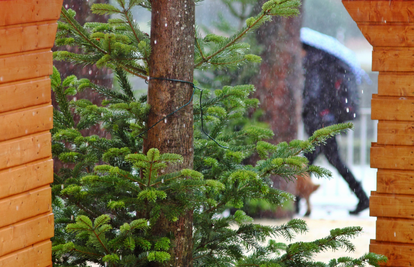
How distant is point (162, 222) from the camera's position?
2395mm

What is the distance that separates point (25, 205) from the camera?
2.14 m

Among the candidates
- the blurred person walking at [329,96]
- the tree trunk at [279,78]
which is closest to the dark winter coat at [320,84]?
the blurred person walking at [329,96]

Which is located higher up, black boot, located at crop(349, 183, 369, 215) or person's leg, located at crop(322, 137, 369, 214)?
person's leg, located at crop(322, 137, 369, 214)

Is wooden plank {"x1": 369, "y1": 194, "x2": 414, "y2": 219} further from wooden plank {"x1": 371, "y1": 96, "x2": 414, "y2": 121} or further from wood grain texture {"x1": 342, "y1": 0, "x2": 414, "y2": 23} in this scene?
wood grain texture {"x1": 342, "y1": 0, "x2": 414, "y2": 23}

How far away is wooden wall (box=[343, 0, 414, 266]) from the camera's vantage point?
2848mm

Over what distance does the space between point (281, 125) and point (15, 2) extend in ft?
15.1

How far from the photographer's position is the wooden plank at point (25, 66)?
2023 millimetres

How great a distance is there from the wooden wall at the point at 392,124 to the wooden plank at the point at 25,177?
79.6 inches

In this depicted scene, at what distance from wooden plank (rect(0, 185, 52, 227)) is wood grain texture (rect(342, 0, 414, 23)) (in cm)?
212

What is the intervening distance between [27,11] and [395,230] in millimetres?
2516

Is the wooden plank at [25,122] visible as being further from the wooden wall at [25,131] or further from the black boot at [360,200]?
the black boot at [360,200]

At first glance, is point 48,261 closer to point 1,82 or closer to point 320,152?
point 1,82

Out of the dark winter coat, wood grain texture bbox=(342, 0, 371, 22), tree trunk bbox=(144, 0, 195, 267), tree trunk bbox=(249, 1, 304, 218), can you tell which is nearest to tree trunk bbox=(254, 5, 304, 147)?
tree trunk bbox=(249, 1, 304, 218)

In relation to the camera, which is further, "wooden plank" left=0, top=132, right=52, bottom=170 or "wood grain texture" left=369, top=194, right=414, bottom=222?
"wood grain texture" left=369, top=194, right=414, bottom=222
